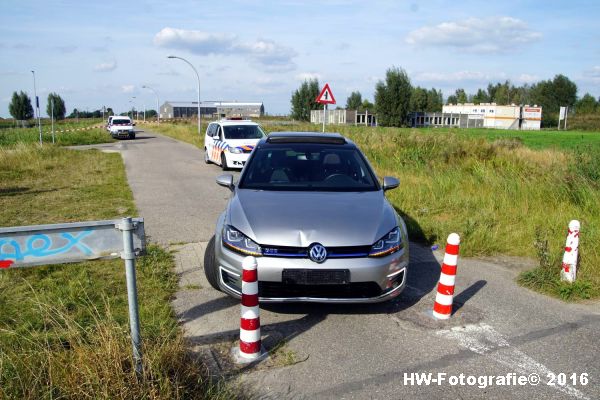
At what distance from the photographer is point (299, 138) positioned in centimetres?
608

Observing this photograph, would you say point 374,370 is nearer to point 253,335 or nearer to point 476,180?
point 253,335

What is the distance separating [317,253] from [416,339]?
3.62 feet

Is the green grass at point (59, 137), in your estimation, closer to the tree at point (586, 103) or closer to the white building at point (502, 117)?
the white building at point (502, 117)

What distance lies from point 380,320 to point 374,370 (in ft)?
2.90

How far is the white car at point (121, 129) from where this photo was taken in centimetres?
3675

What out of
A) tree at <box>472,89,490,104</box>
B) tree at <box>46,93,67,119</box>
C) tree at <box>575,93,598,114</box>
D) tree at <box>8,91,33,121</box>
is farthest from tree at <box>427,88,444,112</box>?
tree at <box>8,91,33,121</box>

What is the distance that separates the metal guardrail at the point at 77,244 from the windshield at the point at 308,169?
240 centimetres

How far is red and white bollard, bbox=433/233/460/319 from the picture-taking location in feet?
14.1

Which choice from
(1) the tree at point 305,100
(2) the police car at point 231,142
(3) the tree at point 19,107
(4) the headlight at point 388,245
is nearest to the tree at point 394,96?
(1) the tree at point 305,100

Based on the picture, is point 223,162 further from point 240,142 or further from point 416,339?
point 416,339

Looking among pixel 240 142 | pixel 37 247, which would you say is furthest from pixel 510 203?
pixel 240 142

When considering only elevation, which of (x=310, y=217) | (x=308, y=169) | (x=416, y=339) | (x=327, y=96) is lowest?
(x=416, y=339)

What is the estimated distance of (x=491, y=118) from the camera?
10000 cm

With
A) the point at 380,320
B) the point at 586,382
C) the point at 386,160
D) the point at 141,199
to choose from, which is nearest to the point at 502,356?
the point at 586,382
